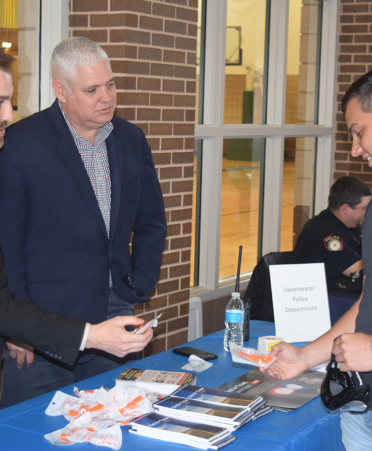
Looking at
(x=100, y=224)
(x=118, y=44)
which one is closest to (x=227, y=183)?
(x=118, y=44)

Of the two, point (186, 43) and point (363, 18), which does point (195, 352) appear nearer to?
point (186, 43)

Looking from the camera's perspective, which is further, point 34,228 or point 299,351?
point 34,228

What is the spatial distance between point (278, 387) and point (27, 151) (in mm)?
1308

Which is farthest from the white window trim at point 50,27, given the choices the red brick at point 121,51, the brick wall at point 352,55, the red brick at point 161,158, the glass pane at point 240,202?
Answer: the brick wall at point 352,55

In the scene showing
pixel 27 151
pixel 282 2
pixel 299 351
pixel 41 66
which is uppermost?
pixel 282 2

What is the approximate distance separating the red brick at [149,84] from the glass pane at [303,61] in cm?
223

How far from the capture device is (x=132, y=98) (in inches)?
136

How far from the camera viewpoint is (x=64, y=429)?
1.72m

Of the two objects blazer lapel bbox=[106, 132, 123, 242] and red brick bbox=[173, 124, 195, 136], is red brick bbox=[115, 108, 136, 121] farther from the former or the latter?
blazer lapel bbox=[106, 132, 123, 242]

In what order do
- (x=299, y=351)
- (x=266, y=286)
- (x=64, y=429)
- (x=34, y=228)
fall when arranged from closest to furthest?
(x=64, y=429) → (x=299, y=351) → (x=34, y=228) → (x=266, y=286)

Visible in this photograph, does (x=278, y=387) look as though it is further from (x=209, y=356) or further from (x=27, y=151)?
(x=27, y=151)

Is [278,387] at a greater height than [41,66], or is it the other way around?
[41,66]

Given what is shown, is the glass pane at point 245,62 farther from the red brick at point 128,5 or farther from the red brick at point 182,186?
the red brick at point 128,5

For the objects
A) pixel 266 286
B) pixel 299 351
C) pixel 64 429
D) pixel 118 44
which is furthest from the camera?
pixel 266 286
